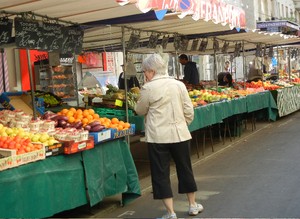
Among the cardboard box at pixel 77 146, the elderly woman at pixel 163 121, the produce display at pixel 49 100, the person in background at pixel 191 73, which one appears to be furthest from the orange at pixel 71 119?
the person in background at pixel 191 73

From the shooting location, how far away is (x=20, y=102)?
23.3 ft

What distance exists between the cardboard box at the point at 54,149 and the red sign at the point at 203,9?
1.94 m

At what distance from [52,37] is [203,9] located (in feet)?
9.64

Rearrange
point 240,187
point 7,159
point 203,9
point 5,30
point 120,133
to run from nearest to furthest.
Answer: point 7,159 → point 5,30 → point 120,133 → point 240,187 → point 203,9

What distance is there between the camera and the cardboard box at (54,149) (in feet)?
15.6

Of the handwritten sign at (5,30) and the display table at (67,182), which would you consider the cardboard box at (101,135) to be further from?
the handwritten sign at (5,30)

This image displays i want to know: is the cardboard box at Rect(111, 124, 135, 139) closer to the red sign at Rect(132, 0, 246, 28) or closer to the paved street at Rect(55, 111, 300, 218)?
the paved street at Rect(55, 111, 300, 218)

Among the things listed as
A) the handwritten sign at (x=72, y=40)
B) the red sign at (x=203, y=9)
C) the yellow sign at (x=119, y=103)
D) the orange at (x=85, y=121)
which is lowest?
the orange at (x=85, y=121)

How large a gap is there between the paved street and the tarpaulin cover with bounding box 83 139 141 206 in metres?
0.27

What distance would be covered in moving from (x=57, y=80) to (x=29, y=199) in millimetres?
12272

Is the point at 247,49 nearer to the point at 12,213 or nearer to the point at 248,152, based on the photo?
the point at 248,152

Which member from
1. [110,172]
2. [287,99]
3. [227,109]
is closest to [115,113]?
[110,172]

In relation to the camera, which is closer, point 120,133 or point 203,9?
point 120,133

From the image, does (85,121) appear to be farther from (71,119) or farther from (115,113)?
(115,113)
